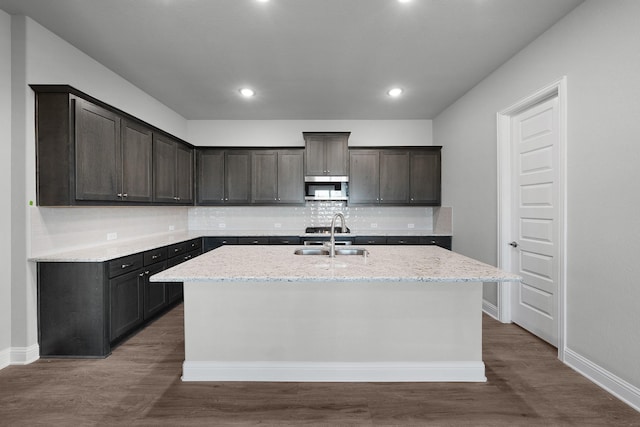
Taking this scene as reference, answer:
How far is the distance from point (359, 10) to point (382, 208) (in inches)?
137

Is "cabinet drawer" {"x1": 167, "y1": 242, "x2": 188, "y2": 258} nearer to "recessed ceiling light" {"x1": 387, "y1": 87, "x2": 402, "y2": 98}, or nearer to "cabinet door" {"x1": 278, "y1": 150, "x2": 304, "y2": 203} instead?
"cabinet door" {"x1": 278, "y1": 150, "x2": 304, "y2": 203}

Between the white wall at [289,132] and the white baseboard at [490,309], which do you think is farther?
the white wall at [289,132]

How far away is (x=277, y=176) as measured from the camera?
16.5 ft

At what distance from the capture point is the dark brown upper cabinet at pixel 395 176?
5043 mm

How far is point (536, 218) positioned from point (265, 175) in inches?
149

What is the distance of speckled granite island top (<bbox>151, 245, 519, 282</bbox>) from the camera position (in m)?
1.76

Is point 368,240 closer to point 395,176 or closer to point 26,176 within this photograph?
point 395,176

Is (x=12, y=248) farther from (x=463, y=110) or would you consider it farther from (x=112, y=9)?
(x=463, y=110)

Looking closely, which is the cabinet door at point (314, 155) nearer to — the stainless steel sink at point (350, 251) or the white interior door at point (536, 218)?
the stainless steel sink at point (350, 251)

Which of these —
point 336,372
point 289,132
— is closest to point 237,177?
point 289,132

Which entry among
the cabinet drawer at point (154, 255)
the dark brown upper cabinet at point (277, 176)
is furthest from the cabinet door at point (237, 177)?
the cabinet drawer at point (154, 255)

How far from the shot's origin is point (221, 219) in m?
5.36

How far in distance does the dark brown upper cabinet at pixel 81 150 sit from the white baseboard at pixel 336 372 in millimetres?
1858

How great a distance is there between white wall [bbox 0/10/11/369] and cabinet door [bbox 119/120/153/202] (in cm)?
85
